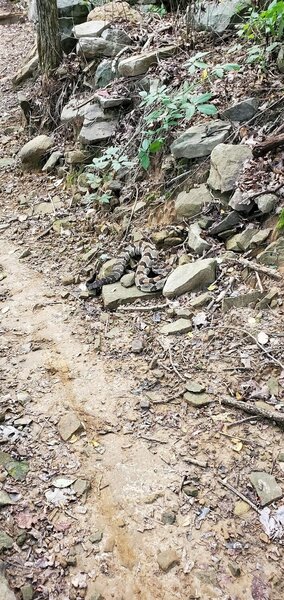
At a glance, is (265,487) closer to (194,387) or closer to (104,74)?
(194,387)

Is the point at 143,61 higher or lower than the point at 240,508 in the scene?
higher

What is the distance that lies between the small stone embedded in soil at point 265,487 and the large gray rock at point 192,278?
1917 mm

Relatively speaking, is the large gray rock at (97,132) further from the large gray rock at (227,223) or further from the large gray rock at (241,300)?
the large gray rock at (241,300)

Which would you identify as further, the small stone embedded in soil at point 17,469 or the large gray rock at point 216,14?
the large gray rock at point 216,14

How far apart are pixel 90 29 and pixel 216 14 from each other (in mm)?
2322

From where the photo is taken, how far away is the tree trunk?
7938 millimetres

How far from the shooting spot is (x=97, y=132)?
23.0 feet

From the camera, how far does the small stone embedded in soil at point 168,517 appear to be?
2859 mm

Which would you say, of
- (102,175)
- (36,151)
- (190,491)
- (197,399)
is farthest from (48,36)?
(190,491)

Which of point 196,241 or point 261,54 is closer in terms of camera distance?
point 196,241

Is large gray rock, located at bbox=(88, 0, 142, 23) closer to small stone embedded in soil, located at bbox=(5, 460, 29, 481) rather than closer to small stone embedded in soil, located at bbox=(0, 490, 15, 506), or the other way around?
small stone embedded in soil, located at bbox=(5, 460, 29, 481)

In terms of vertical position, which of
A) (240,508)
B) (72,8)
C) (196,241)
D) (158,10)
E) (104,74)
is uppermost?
(72,8)

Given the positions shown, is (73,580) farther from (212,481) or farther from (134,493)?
(212,481)

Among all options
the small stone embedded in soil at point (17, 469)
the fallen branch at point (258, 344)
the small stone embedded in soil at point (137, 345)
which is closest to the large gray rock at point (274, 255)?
the fallen branch at point (258, 344)
